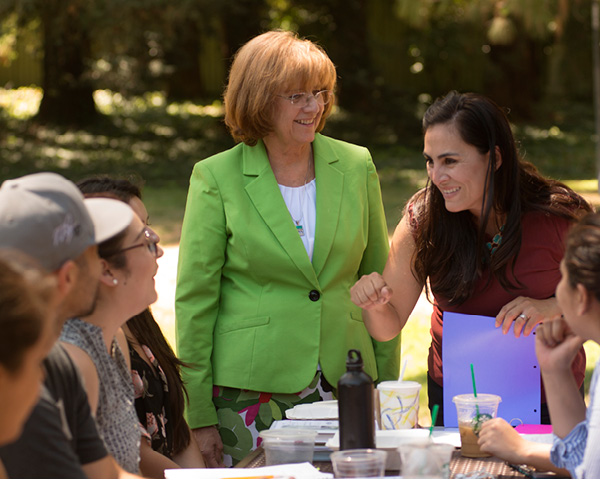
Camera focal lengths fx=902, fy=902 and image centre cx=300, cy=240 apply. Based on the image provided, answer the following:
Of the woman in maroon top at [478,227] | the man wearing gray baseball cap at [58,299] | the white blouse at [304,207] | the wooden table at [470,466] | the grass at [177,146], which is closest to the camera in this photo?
the man wearing gray baseball cap at [58,299]

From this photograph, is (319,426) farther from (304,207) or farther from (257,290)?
(304,207)

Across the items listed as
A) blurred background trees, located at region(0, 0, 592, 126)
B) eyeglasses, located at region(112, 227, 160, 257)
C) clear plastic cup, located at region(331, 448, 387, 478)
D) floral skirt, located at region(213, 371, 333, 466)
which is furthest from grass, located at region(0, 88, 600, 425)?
clear plastic cup, located at region(331, 448, 387, 478)

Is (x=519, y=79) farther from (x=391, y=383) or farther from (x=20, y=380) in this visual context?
(x=20, y=380)

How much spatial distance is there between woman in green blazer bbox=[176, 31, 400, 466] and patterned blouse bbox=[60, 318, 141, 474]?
696mm

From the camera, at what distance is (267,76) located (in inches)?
120

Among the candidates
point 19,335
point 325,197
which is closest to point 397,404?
point 325,197

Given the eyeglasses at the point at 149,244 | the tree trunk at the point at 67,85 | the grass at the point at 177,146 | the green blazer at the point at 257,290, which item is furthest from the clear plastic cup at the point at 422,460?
the tree trunk at the point at 67,85

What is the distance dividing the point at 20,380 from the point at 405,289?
1.74 metres

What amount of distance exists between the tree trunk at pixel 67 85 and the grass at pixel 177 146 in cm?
32

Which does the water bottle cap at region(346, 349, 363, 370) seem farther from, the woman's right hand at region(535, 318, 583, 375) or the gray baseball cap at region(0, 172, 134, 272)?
the gray baseball cap at region(0, 172, 134, 272)

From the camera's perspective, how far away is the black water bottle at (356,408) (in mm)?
2184

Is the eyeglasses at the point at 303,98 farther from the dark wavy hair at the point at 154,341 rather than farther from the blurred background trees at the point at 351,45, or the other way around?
the blurred background trees at the point at 351,45

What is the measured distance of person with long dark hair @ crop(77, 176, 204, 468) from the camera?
2.68 m

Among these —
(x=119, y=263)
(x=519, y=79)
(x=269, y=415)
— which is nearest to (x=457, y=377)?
(x=269, y=415)
